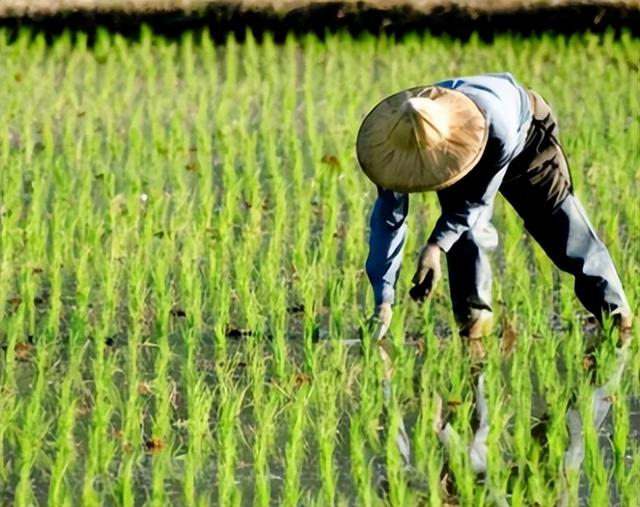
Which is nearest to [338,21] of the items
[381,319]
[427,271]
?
[381,319]

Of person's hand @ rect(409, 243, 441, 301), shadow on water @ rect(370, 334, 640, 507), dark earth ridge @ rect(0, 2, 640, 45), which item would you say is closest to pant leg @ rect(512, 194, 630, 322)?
shadow on water @ rect(370, 334, 640, 507)

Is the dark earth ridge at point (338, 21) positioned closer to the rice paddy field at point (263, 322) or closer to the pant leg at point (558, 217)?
the rice paddy field at point (263, 322)

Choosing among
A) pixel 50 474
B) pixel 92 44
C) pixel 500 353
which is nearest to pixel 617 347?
pixel 500 353

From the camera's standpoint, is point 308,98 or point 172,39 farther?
point 172,39

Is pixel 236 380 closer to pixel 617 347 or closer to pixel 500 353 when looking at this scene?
pixel 500 353

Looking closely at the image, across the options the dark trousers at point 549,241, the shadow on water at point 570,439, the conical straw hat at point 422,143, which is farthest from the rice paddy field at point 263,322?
the conical straw hat at point 422,143

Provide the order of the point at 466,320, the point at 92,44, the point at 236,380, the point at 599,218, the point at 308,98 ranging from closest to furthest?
the point at 236,380 → the point at 466,320 → the point at 599,218 → the point at 308,98 → the point at 92,44

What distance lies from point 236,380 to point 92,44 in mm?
4880

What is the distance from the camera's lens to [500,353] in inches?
183

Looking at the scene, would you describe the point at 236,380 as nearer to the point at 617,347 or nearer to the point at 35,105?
the point at 617,347

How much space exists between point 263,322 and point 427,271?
85 centimetres

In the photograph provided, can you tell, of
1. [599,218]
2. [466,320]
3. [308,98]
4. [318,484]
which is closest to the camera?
[318,484]

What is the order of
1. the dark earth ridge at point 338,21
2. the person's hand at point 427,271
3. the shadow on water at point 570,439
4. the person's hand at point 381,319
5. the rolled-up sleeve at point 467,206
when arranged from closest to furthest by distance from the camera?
the shadow on water at point 570,439
the person's hand at point 427,271
the rolled-up sleeve at point 467,206
the person's hand at point 381,319
the dark earth ridge at point 338,21

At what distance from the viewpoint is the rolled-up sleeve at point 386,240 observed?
424 cm
